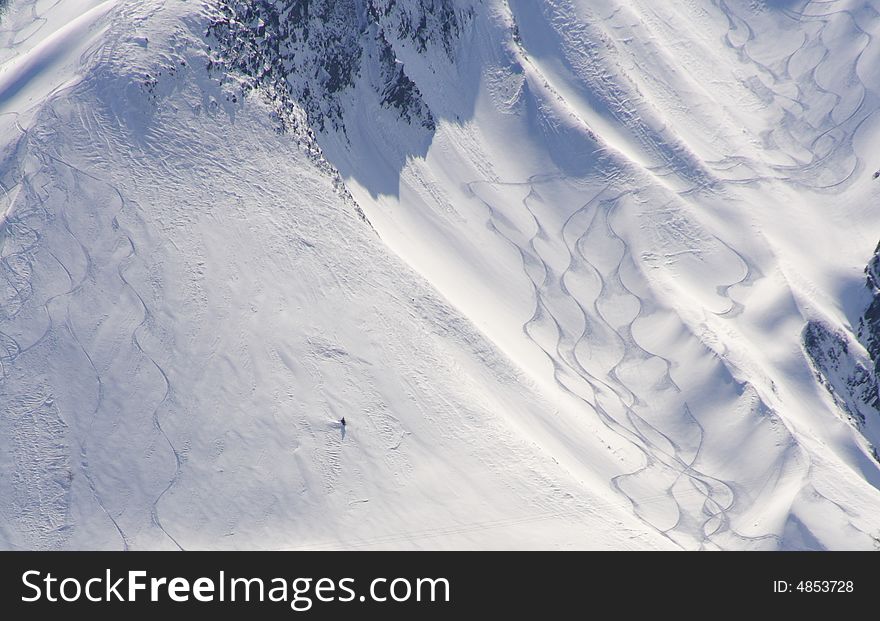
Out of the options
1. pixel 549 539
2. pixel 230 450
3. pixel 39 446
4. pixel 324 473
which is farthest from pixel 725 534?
pixel 39 446

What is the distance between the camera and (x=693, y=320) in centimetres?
8025

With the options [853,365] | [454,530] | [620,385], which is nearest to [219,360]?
[454,530]

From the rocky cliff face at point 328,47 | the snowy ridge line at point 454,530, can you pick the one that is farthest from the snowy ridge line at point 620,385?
the rocky cliff face at point 328,47

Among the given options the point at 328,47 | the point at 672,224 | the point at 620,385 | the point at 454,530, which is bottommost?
the point at 454,530

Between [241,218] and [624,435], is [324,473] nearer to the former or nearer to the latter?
[241,218]

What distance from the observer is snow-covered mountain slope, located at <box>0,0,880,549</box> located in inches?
2249

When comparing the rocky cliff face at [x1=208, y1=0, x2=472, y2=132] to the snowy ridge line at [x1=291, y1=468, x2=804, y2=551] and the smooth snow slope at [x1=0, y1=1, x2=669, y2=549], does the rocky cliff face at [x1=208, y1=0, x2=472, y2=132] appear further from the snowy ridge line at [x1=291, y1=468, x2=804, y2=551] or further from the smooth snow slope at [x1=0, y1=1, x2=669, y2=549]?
the snowy ridge line at [x1=291, y1=468, x2=804, y2=551]

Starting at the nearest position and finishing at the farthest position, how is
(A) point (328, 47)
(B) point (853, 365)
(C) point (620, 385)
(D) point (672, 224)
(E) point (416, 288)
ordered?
(E) point (416, 288)
(C) point (620, 385)
(A) point (328, 47)
(B) point (853, 365)
(D) point (672, 224)

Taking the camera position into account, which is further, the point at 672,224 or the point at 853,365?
the point at 672,224

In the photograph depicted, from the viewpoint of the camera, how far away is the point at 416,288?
7069cm

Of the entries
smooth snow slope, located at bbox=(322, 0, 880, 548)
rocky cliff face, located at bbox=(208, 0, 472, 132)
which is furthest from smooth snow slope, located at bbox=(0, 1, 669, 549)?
smooth snow slope, located at bbox=(322, 0, 880, 548)

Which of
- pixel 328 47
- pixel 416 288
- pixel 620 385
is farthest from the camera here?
pixel 328 47

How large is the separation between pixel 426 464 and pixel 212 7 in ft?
113

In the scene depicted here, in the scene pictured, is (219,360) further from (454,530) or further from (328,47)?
Result: (328,47)
